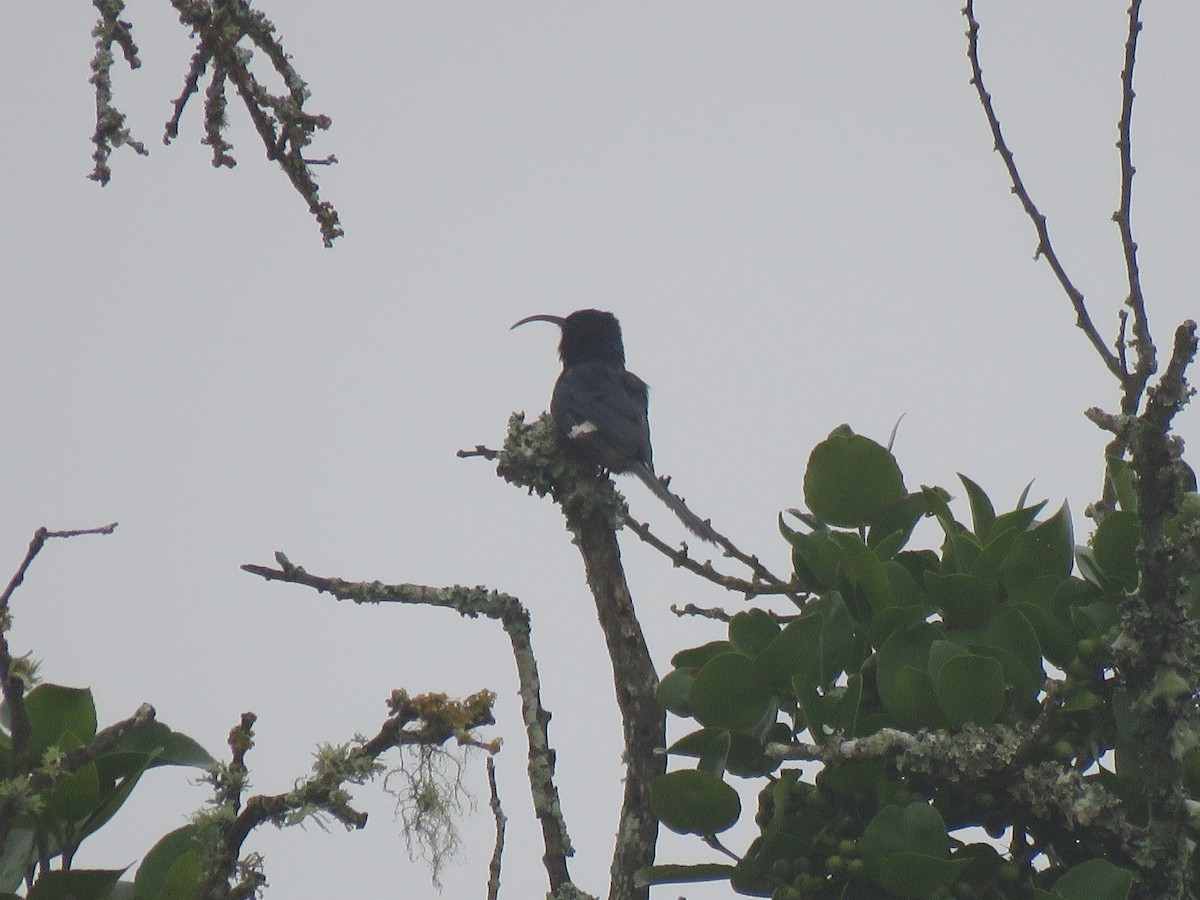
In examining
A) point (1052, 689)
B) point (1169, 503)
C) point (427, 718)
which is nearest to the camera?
point (1169, 503)

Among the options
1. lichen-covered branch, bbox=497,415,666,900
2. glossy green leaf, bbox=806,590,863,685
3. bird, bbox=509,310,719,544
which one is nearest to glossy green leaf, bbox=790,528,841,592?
glossy green leaf, bbox=806,590,863,685

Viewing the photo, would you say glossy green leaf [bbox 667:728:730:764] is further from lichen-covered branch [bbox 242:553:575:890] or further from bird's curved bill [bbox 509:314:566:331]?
bird's curved bill [bbox 509:314:566:331]

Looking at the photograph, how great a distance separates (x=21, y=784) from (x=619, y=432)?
3898mm

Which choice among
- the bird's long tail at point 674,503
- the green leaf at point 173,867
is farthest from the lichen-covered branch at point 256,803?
the bird's long tail at point 674,503

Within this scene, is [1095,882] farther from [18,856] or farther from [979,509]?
[18,856]

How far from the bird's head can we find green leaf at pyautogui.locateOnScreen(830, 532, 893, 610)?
→ 5.18 metres

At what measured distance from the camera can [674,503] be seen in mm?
5352

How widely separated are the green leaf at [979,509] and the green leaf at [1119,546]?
0.82 feet

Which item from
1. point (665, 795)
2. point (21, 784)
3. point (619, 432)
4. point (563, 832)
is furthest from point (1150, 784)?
point (619, 432)

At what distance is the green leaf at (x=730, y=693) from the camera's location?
2.19 meters

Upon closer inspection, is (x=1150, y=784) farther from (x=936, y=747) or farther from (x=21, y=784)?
(x=21, y=784)

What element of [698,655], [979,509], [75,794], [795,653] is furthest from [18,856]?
[979,509]

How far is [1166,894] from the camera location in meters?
1.93

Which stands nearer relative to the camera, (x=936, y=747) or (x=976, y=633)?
(x=936, y=747)
